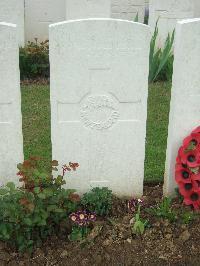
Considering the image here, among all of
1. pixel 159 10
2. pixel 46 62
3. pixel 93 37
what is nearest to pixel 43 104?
pixel 46 62

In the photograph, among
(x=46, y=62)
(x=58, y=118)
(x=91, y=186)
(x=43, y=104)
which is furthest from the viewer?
(x=46, y=62)

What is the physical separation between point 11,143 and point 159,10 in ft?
14.1

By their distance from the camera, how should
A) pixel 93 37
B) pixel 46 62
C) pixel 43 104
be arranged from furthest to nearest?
1. pixel 46 62
2. pixel 43 104
3. pixel 93 37

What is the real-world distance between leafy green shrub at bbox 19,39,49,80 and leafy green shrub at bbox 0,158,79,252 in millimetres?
3596

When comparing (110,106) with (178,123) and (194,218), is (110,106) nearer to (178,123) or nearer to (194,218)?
(178,123)

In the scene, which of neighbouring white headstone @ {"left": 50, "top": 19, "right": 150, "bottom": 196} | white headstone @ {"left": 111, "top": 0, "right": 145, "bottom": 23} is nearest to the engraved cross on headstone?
neighbouring white headstone @ {"left": 50, "top": 19, "right": 150, "bottom": 196}

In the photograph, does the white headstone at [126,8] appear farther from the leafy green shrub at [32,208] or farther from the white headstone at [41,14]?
the leafy green shrub at [32,208]

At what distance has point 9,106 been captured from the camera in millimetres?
3059

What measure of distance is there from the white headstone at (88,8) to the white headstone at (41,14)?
67 cm

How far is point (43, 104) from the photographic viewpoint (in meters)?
5.64

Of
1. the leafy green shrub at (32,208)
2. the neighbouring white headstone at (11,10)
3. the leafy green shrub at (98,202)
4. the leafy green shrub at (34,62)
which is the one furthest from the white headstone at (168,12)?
the leafy green shrub at (32,208)

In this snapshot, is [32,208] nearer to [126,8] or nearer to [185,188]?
[185,188]

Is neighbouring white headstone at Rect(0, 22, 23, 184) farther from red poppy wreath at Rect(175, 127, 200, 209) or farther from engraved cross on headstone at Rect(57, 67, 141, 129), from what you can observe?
red poppy wreath at Rect(175, 127, 200, 209)

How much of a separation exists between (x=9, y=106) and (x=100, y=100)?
0.59 m
